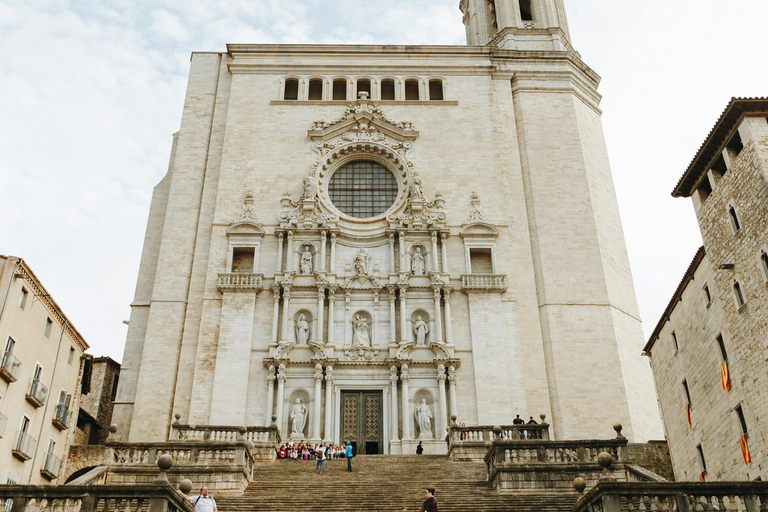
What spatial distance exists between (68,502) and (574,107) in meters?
26.1

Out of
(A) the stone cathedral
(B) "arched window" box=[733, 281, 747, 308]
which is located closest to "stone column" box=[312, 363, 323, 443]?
(A) the stone cathedral

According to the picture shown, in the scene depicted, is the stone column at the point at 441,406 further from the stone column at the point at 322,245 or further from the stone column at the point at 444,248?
the stone column at the point at 322,245

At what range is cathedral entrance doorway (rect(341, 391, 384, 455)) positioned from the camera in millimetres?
24844

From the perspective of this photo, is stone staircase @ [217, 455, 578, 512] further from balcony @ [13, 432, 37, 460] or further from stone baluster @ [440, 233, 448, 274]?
stone baluster @ [440, 233, 448, 274]

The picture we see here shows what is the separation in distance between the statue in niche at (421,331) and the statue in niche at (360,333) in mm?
1639

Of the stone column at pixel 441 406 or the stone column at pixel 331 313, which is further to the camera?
the stone column at pixel 331 313

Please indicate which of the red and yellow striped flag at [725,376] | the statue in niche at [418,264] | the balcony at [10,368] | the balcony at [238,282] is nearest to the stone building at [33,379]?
the balcony at [10,368]

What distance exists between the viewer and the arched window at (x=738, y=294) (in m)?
19.2

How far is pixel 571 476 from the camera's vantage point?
1633cm

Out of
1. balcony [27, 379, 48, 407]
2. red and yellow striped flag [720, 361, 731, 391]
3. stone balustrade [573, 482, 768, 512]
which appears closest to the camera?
stone balustrade [573, 482, 768, 512]

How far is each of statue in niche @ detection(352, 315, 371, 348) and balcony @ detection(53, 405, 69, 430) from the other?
9.74m

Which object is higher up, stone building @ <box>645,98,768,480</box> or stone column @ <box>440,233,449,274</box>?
stone column @ <box>440,233,449,274</box>

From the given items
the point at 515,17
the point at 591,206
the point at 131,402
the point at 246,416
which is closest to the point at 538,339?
the point at 591,206

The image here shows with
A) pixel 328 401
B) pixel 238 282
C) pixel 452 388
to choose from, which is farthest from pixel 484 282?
pixel 238 282
